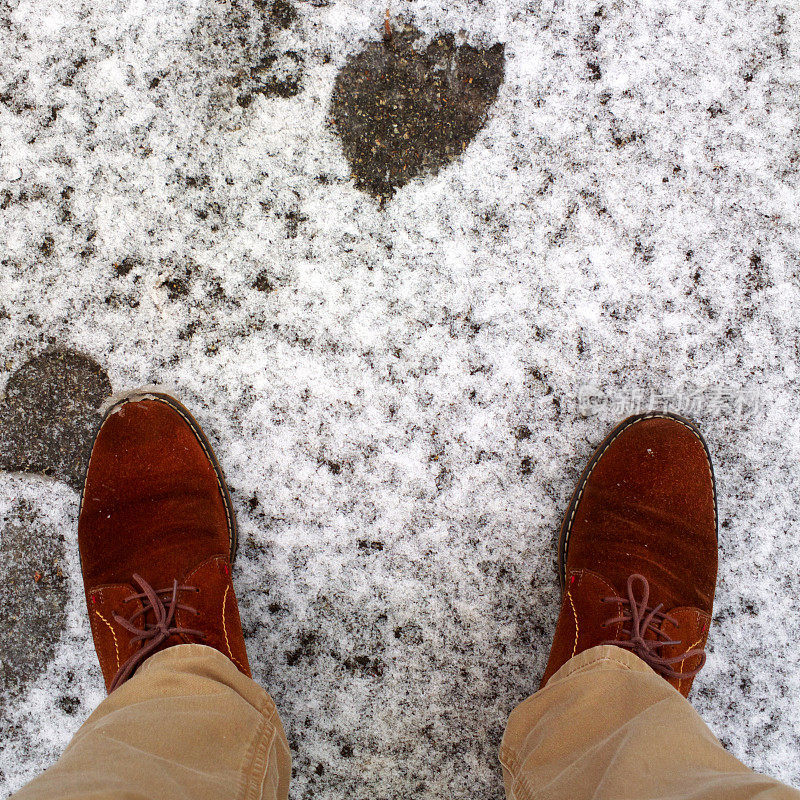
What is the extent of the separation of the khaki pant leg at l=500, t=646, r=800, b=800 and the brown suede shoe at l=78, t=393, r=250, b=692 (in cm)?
58

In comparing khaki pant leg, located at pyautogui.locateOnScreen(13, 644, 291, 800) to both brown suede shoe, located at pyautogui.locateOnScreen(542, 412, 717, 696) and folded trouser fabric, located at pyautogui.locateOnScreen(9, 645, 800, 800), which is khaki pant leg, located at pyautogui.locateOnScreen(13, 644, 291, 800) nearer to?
folded trouser fabric, located at pyautogui.locateOnScreen(9, 645, 800, 800)

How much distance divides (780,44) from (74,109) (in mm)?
1536

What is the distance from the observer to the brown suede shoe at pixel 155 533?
107 centimetres

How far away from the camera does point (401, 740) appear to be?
117 cm

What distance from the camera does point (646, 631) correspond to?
107 centimetres

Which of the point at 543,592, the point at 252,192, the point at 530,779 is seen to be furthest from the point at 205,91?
the point at 530,779

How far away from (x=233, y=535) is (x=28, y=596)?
0.47 metres

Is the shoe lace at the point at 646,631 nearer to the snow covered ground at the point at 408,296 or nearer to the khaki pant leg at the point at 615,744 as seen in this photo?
the khaki pant leg at the point at 615,744

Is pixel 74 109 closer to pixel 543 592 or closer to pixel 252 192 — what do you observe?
pixel 252 192

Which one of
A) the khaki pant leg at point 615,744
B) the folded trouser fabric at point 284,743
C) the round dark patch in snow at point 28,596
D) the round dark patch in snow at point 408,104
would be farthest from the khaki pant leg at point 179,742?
the round dark patch in snow at point 408,104

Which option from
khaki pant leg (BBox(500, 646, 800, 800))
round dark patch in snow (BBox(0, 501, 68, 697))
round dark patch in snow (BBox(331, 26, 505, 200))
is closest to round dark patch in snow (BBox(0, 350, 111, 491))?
round dark patch in snow (BBox(0, 501, 68, 697))

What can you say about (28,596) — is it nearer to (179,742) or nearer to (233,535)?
(233,535)

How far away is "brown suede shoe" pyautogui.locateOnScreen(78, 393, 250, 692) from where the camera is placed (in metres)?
1.07

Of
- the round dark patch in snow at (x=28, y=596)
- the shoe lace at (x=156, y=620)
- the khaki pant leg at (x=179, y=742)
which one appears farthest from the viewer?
the round dark patch in snow at (x=28, y=596)
